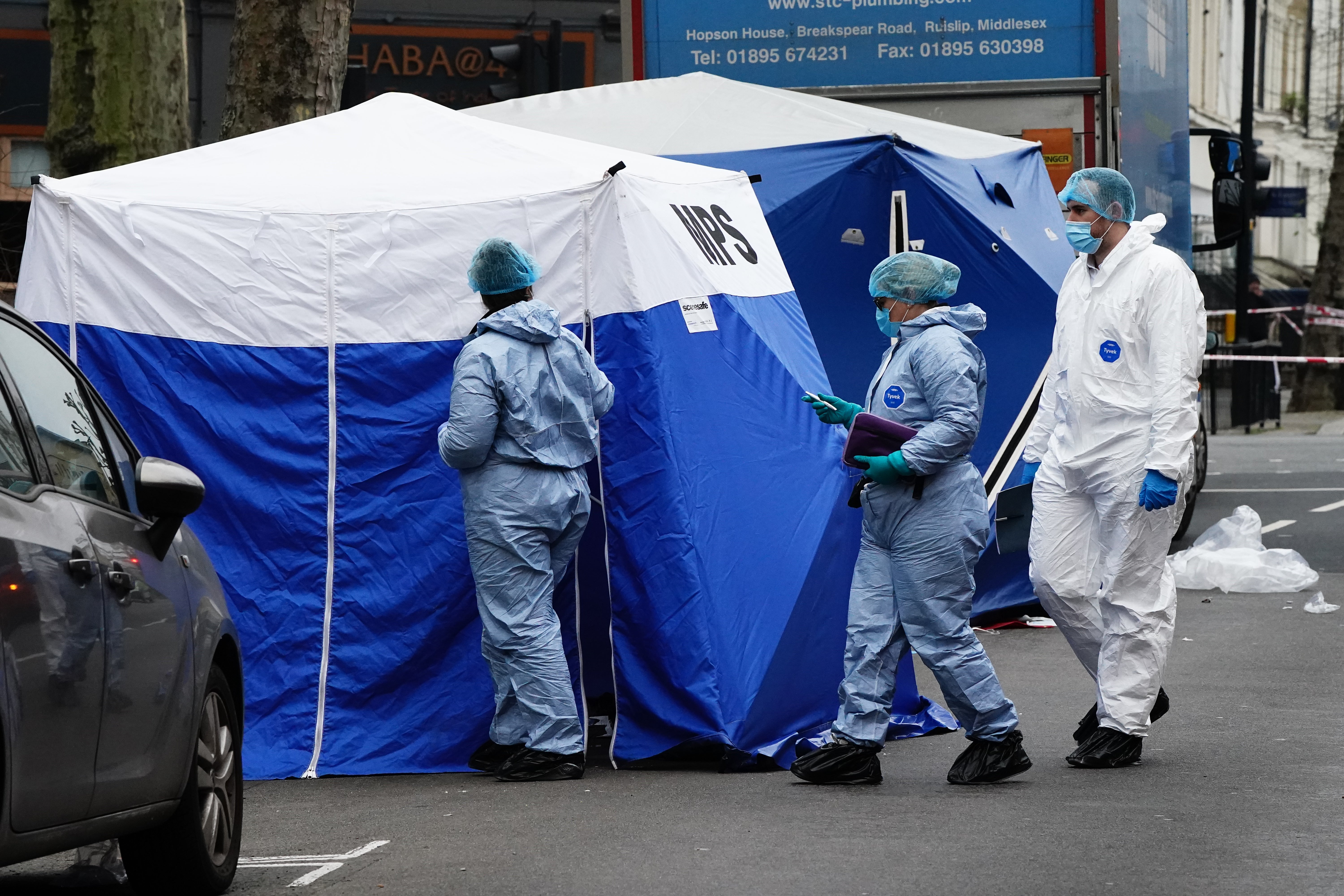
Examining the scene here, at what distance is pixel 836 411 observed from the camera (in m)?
6.84

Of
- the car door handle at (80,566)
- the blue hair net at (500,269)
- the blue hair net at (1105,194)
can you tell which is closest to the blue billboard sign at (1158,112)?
the blue hair net at (1105,194)

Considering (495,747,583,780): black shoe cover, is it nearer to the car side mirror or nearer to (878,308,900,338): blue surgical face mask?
(878,308,900,338): blue surgical face mask

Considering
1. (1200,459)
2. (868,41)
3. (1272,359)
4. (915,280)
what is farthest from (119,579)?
(1272,359)

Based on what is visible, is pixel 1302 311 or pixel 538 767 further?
pixel 1302 311

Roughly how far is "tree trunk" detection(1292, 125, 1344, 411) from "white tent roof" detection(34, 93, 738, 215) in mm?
23551

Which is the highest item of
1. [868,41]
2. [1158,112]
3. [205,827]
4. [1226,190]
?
[868,41]

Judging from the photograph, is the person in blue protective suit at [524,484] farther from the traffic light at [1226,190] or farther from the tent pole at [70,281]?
the traffic light at [1226,190]

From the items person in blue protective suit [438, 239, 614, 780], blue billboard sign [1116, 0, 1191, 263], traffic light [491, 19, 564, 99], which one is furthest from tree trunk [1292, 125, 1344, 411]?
person in blue protective suit [438, 239, 614, 780]

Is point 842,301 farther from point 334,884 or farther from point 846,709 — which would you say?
point 334,884

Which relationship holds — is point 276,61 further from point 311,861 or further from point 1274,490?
point 1274,490

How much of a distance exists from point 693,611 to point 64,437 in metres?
2.75

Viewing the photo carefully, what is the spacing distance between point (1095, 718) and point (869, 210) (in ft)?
12.9

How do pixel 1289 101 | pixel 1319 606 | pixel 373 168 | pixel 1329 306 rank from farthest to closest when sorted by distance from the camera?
pixel 1289 101 → pixel 1329 306 → pixel 1319 606 → pixel 373 168

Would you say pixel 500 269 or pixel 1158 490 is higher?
pixel 500 269
